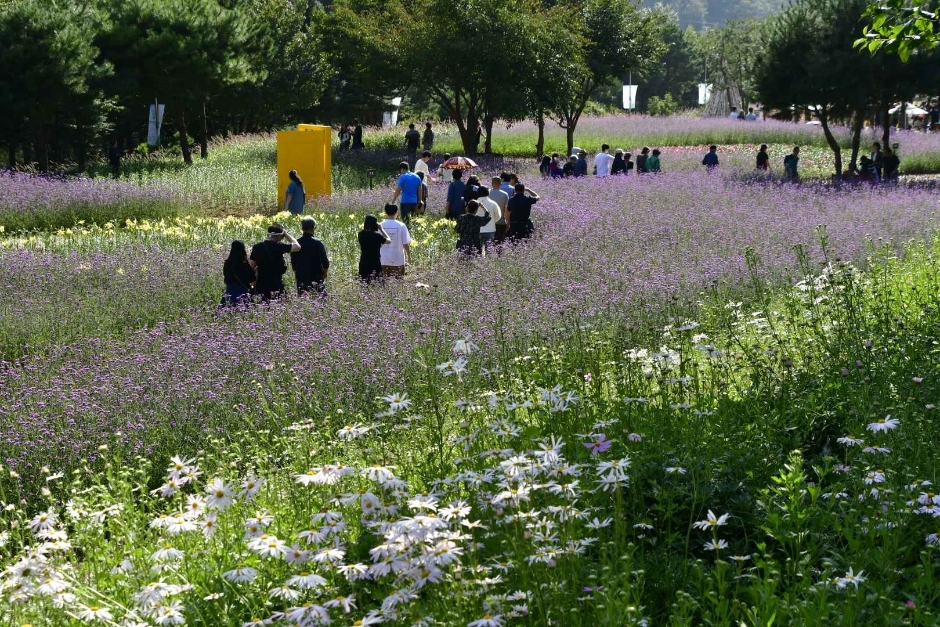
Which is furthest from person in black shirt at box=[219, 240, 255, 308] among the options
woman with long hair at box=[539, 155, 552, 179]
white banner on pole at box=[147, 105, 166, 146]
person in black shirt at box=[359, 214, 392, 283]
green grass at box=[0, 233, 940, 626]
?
white banner on pole at box=[147, 105, 166, 146]

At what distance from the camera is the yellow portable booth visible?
22.4 meters

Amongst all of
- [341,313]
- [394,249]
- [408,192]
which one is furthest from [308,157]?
[341,313]

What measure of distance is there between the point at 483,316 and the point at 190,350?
256cm

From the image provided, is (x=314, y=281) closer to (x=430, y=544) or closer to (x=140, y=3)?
(x=430, y=544)

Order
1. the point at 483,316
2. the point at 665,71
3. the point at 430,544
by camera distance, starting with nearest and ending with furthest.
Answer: the point at 430,544 < the point at 483,316 < the point at 665,71

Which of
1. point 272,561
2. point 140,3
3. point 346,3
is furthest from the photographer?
point 346,3

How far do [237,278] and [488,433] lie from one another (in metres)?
6.33

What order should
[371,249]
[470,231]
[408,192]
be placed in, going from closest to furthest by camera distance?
[371,249]
[470,231]
[408,192]

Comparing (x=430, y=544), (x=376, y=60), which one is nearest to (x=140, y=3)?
(x=376, y=60)

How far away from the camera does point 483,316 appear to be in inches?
365

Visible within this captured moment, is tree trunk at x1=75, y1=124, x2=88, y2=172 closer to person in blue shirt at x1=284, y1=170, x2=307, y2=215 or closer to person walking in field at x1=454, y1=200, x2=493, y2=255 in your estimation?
person in blue shirt at x1=284, y1=170, x2=307, y2=215

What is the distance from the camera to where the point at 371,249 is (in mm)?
11938

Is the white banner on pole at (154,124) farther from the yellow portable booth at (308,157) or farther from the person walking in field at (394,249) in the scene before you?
the person walking in field at (394,249)

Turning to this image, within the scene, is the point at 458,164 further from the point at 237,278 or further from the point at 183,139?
the point at 237,278
